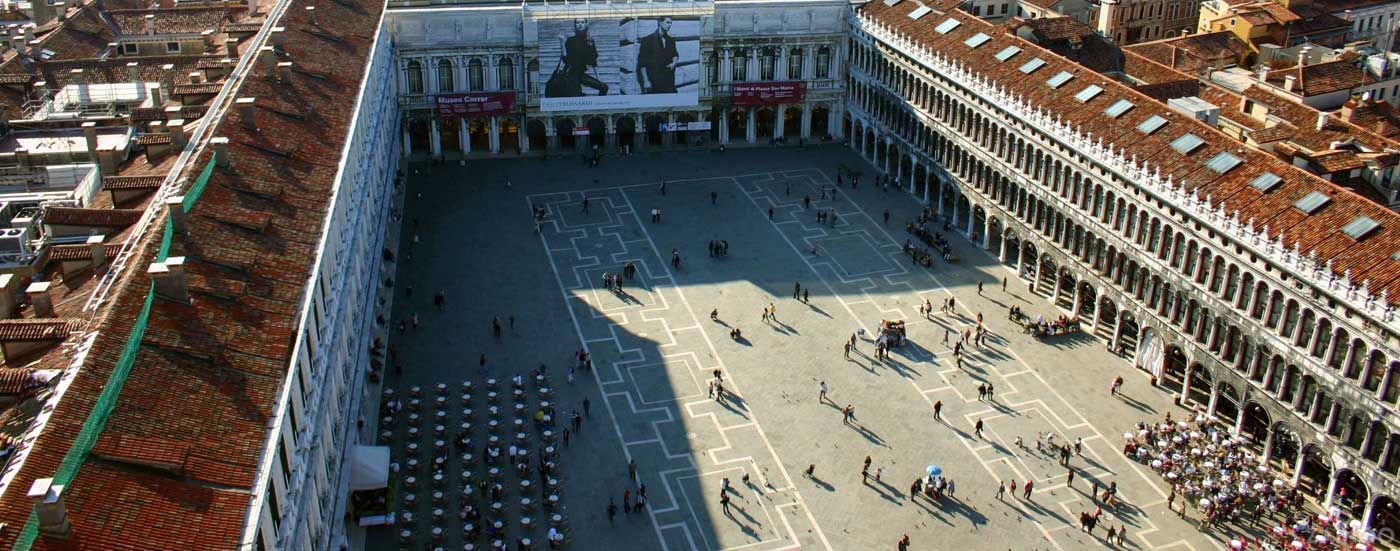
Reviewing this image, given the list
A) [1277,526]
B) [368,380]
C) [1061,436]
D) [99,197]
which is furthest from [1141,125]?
[99,197]

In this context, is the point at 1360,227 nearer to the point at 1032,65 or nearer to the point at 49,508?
the point at 1032,65

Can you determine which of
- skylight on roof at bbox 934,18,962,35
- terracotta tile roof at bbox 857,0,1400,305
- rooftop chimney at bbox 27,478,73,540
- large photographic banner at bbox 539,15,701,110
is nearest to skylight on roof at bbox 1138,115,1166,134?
terracotta tile roof at bbox 857,0,1400,305

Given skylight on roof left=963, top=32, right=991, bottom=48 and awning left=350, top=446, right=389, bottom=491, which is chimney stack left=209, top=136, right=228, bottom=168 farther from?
skylight on roof left=963, top=32, right=991, bottom=48

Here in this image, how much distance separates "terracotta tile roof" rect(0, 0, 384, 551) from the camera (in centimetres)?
3778

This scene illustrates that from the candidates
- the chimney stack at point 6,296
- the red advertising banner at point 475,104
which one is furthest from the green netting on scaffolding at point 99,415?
the red advertising banner at point 475,104

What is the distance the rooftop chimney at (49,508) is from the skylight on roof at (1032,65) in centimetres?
7861

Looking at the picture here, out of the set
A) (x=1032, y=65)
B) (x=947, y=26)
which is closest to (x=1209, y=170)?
(x=1032, y=65)

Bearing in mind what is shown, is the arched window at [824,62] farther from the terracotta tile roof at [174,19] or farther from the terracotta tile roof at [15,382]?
the terracotta tile roof at [15,382]

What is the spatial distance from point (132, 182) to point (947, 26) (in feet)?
227

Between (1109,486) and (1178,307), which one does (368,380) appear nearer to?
(1109,486)

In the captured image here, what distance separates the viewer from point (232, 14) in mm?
112938

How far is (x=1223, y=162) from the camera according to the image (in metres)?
78.8

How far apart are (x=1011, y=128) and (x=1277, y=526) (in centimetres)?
3818

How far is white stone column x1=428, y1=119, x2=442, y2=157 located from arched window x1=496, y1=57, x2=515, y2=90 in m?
7.05
